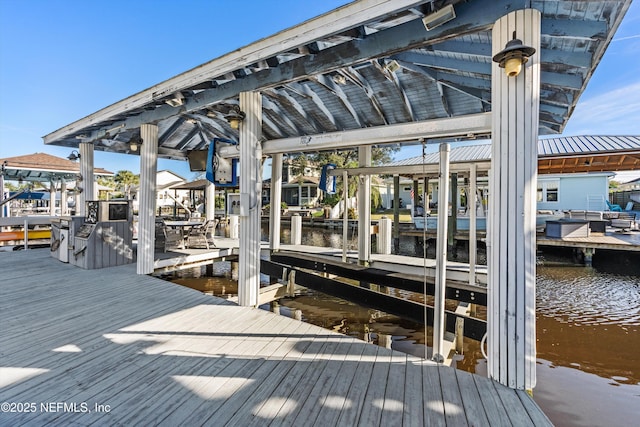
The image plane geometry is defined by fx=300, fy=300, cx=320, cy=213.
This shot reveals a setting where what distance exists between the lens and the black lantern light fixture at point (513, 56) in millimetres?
2027

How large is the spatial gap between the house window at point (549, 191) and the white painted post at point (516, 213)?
65.1 feet

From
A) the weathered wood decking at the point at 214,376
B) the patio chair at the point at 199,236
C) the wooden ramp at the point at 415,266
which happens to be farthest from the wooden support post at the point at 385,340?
the patio chair at the point at 199,236

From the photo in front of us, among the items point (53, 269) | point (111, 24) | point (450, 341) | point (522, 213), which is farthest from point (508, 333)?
point (111, 24)

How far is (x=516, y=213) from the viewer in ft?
7.41

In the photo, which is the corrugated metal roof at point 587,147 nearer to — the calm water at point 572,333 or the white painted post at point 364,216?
the white painted post at point 364,216

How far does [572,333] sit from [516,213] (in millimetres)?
3999

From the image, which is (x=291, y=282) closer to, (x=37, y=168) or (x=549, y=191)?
(x=37, y=168)

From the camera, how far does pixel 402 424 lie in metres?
1.83

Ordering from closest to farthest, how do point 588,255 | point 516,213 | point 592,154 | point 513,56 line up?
point 513,56 < point 516,213 < point 588,255 < point 592,154

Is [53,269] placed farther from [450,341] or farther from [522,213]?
[522,213]

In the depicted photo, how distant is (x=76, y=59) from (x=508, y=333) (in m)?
24.3

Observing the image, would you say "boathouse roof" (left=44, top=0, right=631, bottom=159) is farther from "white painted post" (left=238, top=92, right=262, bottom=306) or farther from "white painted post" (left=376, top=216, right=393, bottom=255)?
"white painted post" (left=376, top=216, right=393, bottom=255)

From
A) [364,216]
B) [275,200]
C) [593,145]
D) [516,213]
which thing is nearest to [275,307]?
[364,216]

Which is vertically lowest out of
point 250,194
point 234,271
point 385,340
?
point 385,340
